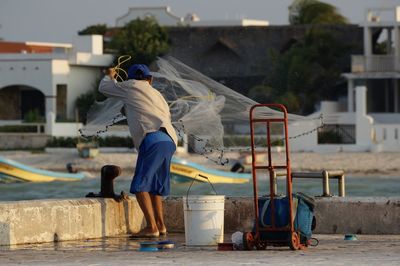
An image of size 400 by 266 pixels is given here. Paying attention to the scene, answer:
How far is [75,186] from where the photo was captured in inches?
1736

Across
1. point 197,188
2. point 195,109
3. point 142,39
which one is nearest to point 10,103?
point 142,39

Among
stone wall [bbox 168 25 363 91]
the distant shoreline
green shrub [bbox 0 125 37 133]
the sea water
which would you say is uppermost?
stone wall [bbox 168 25 363 91]

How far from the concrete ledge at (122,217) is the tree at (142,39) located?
43734 millimetres

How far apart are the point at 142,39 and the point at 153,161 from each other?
47.7m

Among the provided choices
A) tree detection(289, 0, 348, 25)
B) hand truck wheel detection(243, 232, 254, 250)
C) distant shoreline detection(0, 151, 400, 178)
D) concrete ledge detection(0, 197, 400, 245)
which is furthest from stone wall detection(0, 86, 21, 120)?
hand truck wheel detection(243, 232, 254, 250)

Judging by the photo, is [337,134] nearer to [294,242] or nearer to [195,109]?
[195,109]

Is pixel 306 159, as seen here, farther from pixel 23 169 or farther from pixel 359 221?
pixel 359 221

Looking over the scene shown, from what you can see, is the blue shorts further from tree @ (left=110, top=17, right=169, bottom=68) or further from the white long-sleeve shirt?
tree @ (left=110, top=17, right=169, bottom=68)

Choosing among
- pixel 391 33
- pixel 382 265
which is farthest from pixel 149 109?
pixel 391 33

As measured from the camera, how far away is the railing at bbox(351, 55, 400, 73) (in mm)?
53031

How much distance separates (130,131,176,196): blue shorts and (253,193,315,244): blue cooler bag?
1270 mm

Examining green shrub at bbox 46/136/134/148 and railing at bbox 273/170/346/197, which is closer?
railing at bbox 273/170/346/197

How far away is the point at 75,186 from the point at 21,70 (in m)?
16.3

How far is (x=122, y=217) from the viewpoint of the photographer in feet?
48.7
